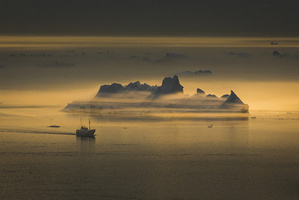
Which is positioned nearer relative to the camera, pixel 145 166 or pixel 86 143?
pixel 145 166

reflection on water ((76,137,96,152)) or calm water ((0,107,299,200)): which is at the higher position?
reflection on water ((76,137,96,152))

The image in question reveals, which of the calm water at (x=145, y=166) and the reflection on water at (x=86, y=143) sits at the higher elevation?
the reflection on water at (x=86, y=143)

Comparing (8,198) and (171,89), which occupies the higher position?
(171,89)

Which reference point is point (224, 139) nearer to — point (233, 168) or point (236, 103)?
point (233, 168)

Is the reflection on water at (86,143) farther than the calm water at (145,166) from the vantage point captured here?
Yes

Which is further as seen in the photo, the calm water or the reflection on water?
the reflection on water

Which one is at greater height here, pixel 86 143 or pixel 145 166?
pixel 86 143

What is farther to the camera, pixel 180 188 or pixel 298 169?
pixel 298 169

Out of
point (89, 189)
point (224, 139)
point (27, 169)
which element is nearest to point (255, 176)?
point (89, 189)
